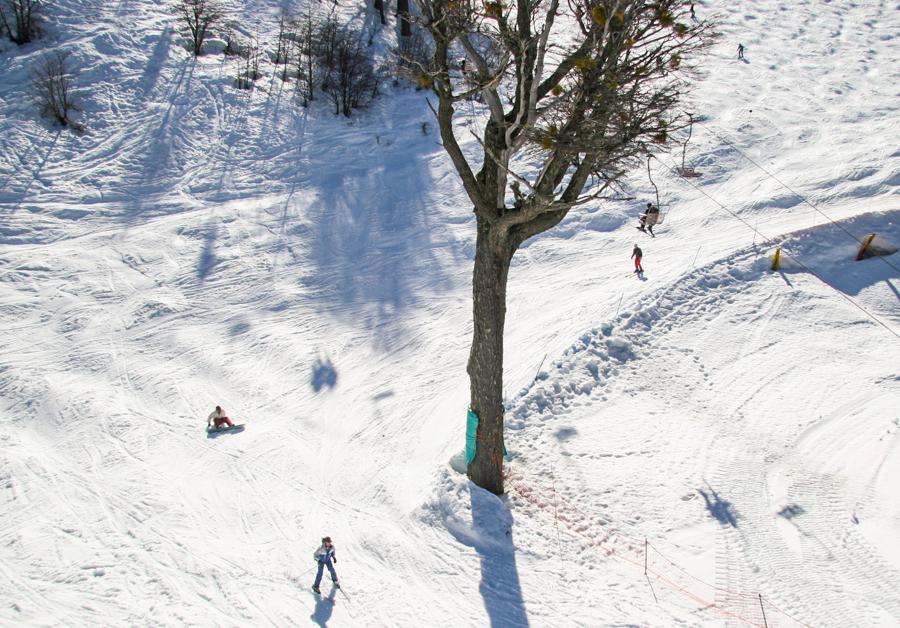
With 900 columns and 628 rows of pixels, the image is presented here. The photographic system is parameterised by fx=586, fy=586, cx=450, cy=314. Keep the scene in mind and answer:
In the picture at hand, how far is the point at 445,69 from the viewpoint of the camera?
7.35 meters

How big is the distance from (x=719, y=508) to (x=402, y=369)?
7.51 meters

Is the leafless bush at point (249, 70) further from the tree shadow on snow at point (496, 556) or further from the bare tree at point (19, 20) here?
the tree shadow on snow at point (496, 556)

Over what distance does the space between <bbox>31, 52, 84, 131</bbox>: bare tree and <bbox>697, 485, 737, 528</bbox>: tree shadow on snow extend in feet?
74.2

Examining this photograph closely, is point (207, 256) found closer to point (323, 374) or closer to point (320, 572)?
point (323, 374)

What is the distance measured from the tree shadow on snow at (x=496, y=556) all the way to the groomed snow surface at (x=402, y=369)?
0.05m

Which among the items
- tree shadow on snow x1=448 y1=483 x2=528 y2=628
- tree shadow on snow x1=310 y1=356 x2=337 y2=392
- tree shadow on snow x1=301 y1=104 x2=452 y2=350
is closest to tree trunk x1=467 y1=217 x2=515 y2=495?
tree shadow on snow x1=448 y1=483 x2=528 y2=628

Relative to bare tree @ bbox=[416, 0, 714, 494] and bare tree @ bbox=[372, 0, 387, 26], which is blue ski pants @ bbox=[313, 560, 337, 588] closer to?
bare tree @ bbox=[416, 0, 714, 494]

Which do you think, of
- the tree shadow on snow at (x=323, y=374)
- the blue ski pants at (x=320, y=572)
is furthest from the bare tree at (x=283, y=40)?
the blue ski pants at (x=320, y=572)

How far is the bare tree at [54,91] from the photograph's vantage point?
20484 mm

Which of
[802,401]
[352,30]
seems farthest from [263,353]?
[352,30]

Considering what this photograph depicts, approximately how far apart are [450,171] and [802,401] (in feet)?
46.1

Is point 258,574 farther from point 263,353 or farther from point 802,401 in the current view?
point 802,401

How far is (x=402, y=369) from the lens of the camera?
14.4m

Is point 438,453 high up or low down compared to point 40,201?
down
